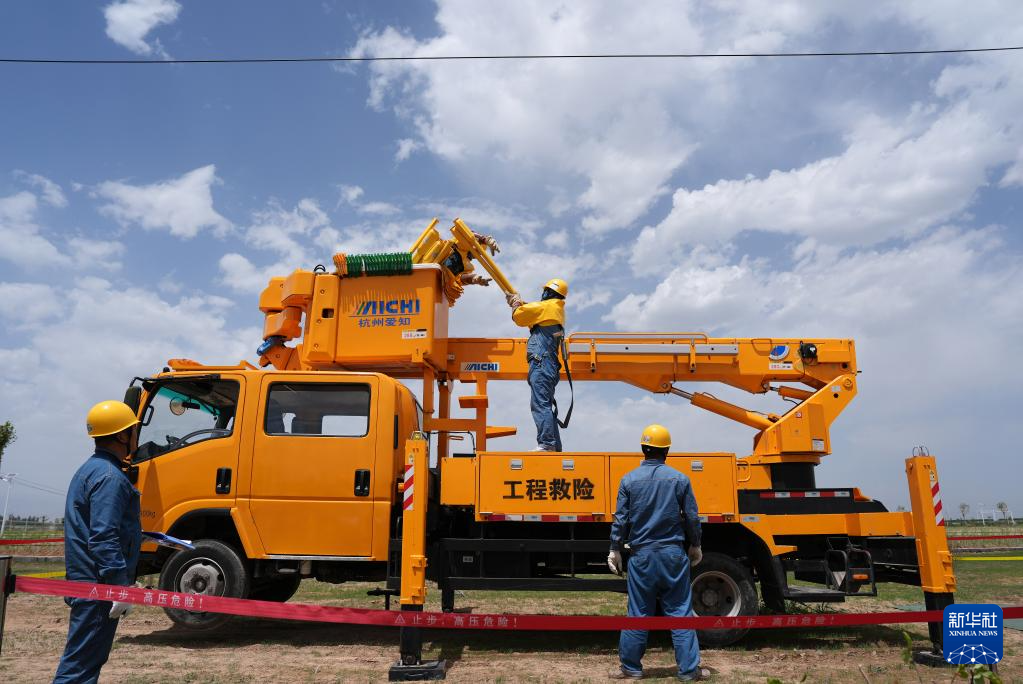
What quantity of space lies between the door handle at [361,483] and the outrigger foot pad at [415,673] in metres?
1.64

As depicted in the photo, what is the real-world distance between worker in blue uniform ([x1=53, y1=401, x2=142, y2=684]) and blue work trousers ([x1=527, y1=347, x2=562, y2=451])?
13.5ft

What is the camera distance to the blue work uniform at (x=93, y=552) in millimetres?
3877

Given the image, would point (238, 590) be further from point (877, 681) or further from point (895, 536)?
point (895, 536)

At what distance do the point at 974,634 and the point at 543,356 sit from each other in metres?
4.77

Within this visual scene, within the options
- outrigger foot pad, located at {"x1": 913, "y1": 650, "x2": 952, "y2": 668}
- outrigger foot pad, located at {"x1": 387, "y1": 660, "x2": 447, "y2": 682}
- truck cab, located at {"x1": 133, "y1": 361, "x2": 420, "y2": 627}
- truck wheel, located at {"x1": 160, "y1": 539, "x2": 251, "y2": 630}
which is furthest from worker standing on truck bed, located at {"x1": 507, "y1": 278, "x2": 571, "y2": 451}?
outrigger foot pad, located at {"x1": 913, "y1": 650, "x2": 952, "y2": 668}

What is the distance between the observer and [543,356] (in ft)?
25.3

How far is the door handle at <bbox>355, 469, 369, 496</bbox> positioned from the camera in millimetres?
6602

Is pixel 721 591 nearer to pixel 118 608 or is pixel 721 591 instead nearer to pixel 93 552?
pixel 118 608

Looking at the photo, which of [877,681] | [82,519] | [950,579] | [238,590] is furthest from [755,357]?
[82,519]

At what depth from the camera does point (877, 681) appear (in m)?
5.43

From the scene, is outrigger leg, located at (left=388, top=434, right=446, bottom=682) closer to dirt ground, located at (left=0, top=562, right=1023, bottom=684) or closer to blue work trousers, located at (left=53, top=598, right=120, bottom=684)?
dirt ground, located at (left=0, top=562, right=1023, bottom=684)

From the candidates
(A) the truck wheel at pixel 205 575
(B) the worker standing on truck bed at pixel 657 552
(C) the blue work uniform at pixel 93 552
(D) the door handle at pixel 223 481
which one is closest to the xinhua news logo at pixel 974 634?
(B) the worker standing on truck bed at pixel 657 552

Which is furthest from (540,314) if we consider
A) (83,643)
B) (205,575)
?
(83,643)

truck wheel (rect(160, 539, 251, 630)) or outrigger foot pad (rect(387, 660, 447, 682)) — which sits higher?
truck wheel (rect(160, 539, 251, 630))
